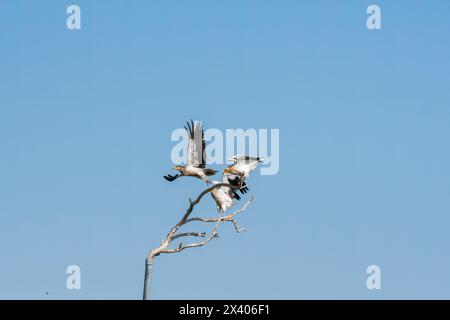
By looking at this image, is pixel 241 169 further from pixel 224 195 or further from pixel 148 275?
pixel 148 275

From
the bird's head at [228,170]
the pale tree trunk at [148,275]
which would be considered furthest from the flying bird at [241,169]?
the pale tree trunk at [148,275]

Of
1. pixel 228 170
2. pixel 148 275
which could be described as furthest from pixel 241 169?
pixel 148 275

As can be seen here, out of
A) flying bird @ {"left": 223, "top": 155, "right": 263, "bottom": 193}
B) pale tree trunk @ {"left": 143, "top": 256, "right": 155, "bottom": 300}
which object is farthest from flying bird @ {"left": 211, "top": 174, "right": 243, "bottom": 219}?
pale tree trunk @ {"left": 143, "top": 256, "right": 155, "bottom": 300}

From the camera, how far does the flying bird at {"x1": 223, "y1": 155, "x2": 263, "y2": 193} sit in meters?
24.0

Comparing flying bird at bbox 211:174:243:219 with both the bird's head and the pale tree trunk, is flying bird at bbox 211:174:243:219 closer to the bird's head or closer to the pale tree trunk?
the bird's head

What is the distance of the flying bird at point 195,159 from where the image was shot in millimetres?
24297

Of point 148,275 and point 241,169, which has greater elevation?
point 241,169

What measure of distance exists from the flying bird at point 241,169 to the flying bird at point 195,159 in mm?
442

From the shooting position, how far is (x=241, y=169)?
24.0 metres

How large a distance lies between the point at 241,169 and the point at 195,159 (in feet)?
4.38

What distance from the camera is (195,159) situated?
80.3 ft
